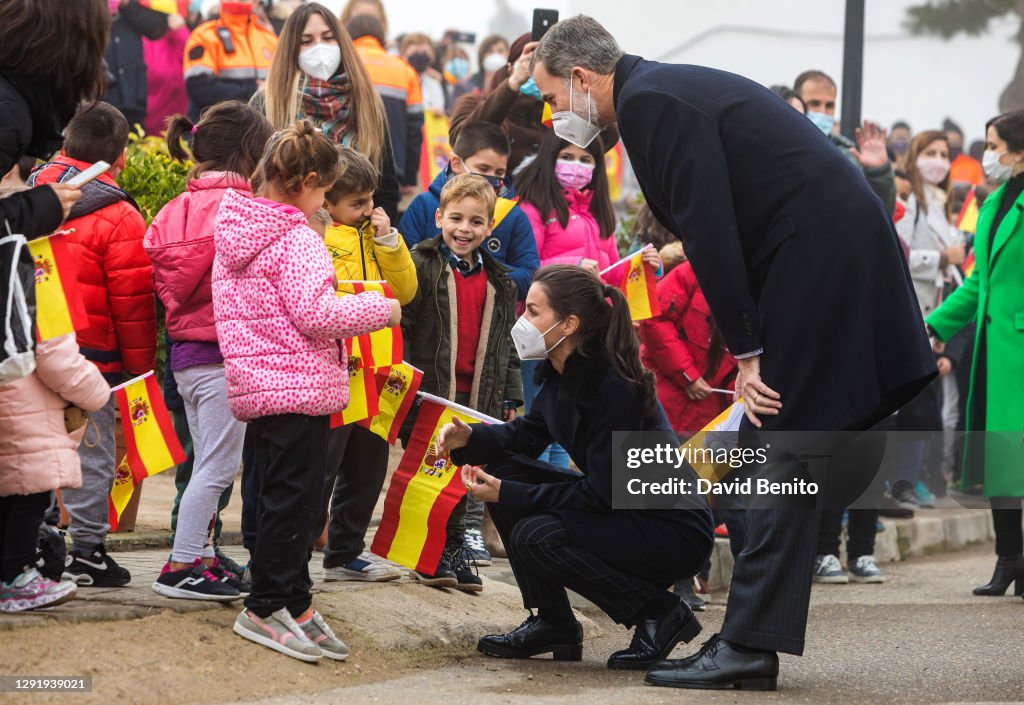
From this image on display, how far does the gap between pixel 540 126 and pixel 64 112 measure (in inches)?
A: 155

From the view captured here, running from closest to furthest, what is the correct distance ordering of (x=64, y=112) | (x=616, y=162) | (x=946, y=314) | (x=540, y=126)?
(x=64, y=112)
(x=946, y=314)
(x=540, y=126)
(x=616, y=162)

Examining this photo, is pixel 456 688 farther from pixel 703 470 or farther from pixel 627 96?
Answer: pixel 627 96

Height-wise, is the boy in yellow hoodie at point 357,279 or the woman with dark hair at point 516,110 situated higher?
the woman with dark hair at point 516,110

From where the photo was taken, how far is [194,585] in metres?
5.14

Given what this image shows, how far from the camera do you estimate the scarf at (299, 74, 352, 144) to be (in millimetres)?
7078

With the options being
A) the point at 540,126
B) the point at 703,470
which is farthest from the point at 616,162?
the point at 703,470

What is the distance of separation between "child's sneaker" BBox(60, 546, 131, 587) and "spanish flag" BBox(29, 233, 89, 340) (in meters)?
1.11

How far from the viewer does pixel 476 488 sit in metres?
5.18

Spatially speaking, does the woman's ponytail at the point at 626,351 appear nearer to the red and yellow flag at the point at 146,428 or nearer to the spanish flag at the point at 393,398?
the spanish flag at the point at 393,398

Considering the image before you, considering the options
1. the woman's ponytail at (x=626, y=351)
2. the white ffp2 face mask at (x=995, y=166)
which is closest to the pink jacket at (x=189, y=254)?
the woman's ponytail at (x=626, y=351)

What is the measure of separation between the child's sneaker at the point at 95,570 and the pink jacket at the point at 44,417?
760 mm

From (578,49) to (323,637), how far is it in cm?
204

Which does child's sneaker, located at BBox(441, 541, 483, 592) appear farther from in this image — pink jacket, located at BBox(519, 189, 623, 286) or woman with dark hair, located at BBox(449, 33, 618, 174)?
woman with dark hair, located at BBox(449, 33, 618, 174)

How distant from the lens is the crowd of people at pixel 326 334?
4734mm
